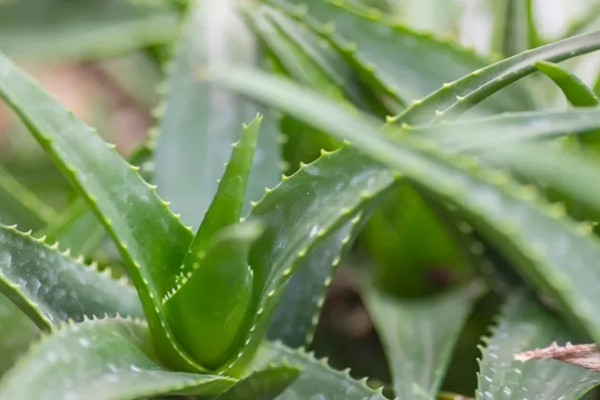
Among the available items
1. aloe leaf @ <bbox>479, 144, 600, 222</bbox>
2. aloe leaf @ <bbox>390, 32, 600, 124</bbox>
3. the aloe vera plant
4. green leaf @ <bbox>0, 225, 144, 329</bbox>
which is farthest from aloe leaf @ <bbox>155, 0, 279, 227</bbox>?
aloe leaf @ <bbox>479, 144, 600, 222</bbox>

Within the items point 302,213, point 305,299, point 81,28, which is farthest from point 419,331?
point 81,28

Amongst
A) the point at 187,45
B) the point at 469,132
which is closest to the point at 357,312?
the point at 187,45

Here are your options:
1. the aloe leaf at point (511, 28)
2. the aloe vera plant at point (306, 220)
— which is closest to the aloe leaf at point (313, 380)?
the aloe vera plant at point (306, 220)

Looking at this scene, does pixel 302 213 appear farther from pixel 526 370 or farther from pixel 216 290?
pixel 526 370

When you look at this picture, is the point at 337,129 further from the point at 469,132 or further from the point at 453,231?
the point at 453,231

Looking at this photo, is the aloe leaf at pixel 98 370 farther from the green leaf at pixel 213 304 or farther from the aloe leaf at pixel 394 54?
the aloe leaf at pixel 394 54

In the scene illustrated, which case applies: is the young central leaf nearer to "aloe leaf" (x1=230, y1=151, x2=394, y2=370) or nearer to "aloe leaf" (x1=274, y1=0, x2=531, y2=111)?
"aloe leaf" (x1=230, y1=151, x2=394, y2=370)
